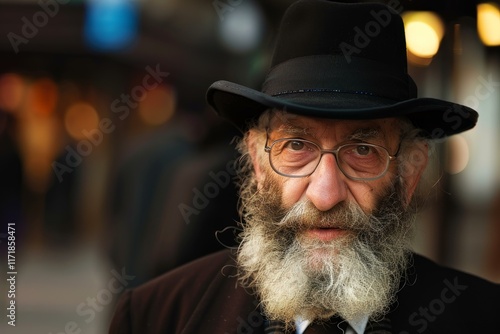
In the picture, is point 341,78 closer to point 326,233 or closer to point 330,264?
point 326,233

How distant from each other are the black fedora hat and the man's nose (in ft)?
0.64

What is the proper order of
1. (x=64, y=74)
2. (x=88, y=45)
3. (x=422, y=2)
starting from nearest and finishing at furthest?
(x=422, y=2) < (x=88, y=45) < (x=64, y=74)

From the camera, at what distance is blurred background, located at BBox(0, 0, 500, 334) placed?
439cm

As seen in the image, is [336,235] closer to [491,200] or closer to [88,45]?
[491,200]

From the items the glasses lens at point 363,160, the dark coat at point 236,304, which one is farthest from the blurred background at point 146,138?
the glasses lens at point 363,160

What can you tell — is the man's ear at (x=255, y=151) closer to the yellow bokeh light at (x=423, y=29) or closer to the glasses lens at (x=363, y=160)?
the glasses lens at (x=363, y=160)

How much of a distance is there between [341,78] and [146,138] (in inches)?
110

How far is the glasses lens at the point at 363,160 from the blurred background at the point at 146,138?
2.42 ft

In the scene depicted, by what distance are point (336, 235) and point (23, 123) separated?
9837mm

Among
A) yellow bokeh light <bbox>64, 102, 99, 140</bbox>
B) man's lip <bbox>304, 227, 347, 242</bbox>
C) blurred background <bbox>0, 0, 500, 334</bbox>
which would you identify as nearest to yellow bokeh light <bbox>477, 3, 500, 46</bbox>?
blurred background <bbox>0, 0, 500, 334</bbox>

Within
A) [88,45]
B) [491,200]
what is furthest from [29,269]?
[491,200]

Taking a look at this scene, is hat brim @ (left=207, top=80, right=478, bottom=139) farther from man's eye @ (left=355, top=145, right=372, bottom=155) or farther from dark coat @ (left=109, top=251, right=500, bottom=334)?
dark coat @ (left=109, top=251, right=500, bottom=334)

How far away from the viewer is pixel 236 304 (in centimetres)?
268

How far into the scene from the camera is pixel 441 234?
6258 mm
